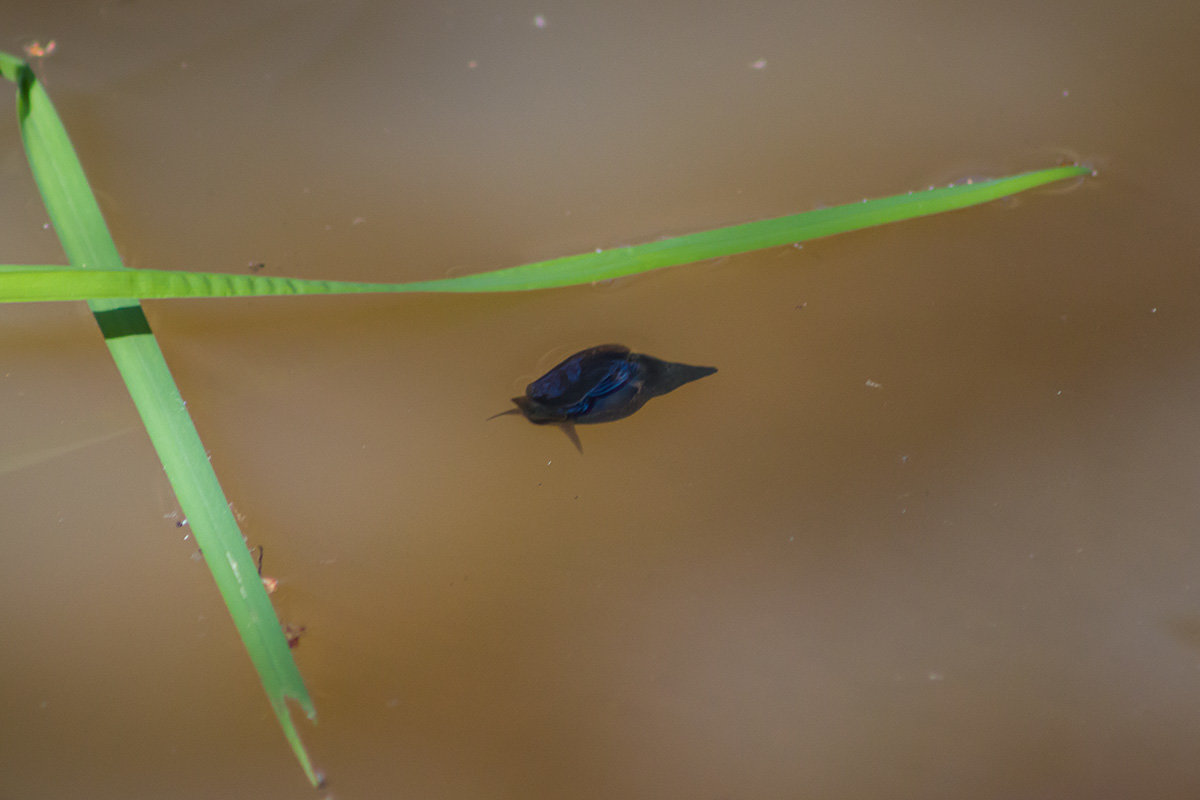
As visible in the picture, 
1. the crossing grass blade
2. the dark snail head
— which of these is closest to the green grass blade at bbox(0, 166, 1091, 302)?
the crossing grass blade

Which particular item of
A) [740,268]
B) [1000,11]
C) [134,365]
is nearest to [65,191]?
[134,365]

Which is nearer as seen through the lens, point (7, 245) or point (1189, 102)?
point (7, 245)

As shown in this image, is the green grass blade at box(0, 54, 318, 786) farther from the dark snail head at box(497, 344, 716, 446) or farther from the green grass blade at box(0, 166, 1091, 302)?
the dark snail head at box(497, 344, 716, 446)

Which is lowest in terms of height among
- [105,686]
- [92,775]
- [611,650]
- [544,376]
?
[611,650]

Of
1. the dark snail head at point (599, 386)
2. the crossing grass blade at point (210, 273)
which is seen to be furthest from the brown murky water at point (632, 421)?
the crossing grass blade at point (210, 273)

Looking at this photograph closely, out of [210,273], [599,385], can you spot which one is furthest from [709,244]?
[210,273]

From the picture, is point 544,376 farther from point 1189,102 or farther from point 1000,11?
point 1189,102
